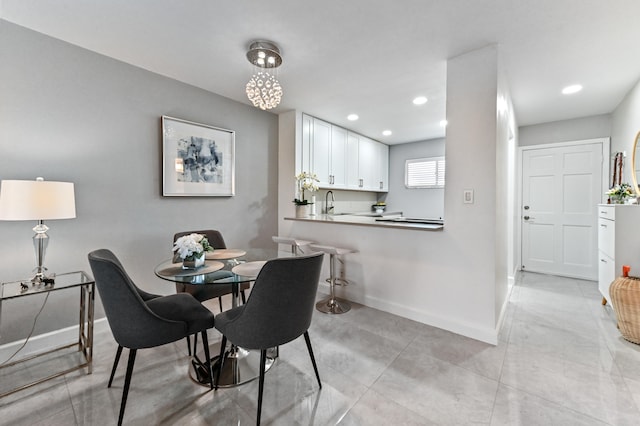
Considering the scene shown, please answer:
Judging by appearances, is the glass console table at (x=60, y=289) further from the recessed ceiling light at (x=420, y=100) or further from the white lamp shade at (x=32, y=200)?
the recessed ceiling light at (x=420, y=100)

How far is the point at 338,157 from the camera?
4.66 m

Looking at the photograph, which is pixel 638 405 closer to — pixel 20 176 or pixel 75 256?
pixel 75 256

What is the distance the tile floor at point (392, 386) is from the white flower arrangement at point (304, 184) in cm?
183

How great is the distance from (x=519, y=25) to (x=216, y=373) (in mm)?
3319

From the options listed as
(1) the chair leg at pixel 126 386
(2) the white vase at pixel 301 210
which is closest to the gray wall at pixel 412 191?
(2) the white vase at pixel 301 210

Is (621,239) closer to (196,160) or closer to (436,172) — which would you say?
(436,172)

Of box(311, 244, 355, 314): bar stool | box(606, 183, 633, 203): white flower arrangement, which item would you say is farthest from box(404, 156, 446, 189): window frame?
box(311, 244, 355, 314): bar stool

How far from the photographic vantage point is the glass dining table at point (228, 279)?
169cm

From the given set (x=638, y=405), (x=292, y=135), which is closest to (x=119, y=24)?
(x=292, y=135)

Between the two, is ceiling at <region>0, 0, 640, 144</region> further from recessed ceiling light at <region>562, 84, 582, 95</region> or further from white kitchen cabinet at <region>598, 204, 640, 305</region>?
white kitchen cabinet at <region>598, 204, 640, 305</region>

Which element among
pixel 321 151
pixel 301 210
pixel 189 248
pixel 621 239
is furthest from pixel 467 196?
pixel 321 151

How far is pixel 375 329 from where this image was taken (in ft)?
8.30

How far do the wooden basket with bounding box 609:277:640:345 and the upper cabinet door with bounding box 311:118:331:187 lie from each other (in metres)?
3.44

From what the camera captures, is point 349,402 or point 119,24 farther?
point 119,24
